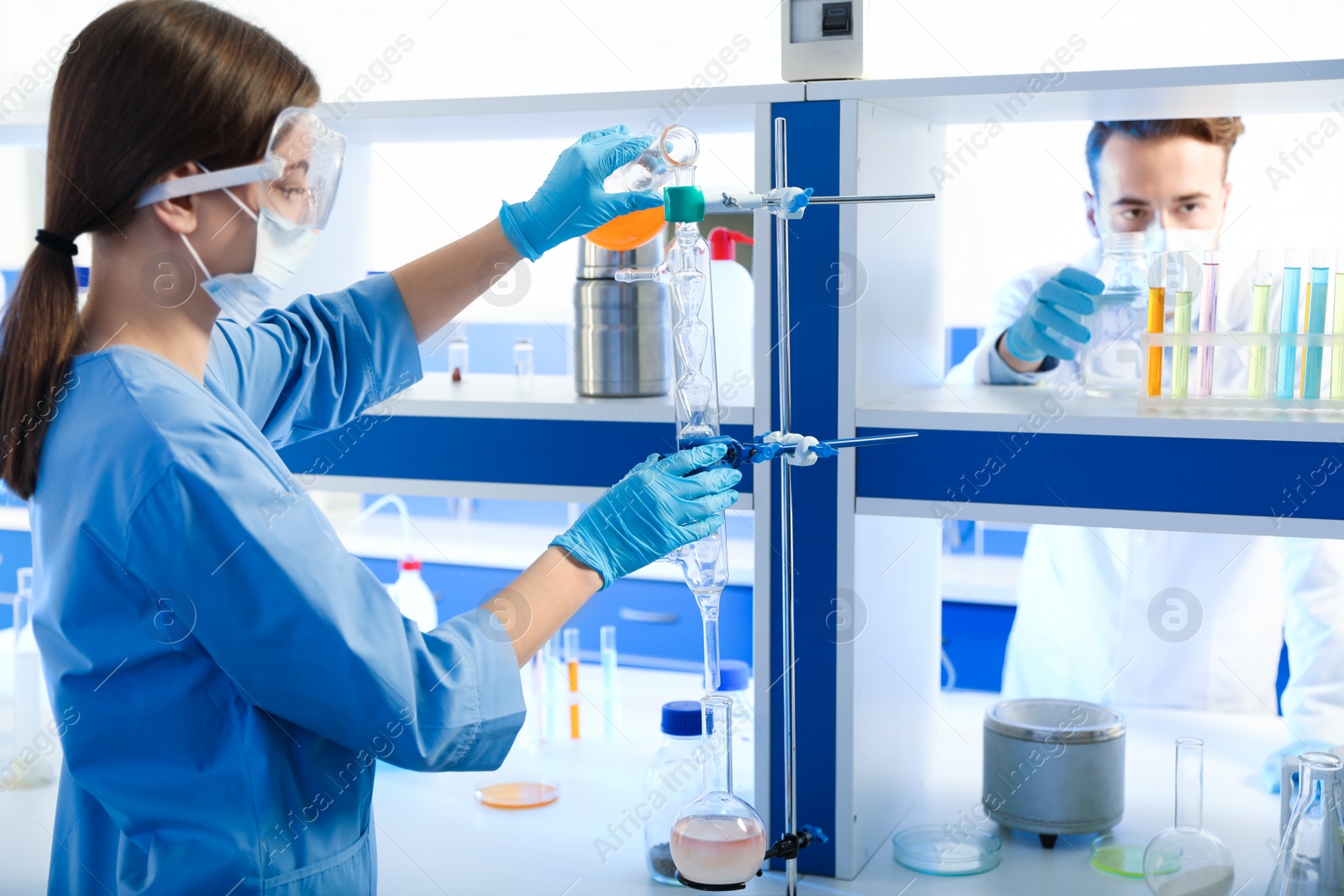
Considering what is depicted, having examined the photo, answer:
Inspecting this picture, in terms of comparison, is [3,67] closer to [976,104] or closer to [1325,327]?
[976,104]

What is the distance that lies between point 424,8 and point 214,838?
4.27 ft

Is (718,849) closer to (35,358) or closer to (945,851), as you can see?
(945,851)

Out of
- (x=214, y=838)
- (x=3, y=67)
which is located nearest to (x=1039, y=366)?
(x=214, y=838)

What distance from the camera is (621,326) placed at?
160cm

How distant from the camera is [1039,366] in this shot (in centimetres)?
180

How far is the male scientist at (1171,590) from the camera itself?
77.5 inches

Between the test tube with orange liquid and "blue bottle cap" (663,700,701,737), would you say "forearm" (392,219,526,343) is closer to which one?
"blue bottle cap" (663,700,701,737)

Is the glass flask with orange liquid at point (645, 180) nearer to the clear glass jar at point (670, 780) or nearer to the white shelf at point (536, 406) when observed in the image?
the white shelf at point (536, 406)

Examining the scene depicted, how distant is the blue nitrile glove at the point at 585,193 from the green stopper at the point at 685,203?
0.70ft

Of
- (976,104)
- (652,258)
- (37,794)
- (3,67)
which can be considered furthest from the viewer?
(3,67)

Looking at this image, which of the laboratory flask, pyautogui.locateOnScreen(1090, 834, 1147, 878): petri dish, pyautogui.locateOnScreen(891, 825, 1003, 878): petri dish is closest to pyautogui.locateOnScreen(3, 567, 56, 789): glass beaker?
the laboratory flask

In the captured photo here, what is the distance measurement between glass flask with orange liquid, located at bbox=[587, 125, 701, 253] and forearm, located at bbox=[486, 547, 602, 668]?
1.35ft

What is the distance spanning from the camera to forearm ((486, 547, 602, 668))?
1127 millimetres

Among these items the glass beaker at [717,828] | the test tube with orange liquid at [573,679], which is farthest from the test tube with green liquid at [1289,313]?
the test tube with orange liquid at [573,679]
